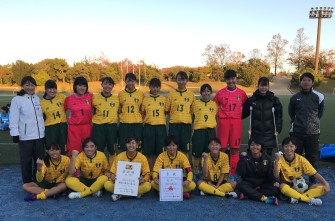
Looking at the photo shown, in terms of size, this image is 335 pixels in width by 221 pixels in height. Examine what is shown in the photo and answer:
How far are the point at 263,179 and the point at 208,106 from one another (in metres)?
1.56

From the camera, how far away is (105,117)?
17.1ft

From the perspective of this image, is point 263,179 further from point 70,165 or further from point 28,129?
point 28,129

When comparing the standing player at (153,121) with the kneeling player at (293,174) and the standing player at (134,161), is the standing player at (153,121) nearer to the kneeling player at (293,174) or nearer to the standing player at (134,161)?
the standing player at (134,161)

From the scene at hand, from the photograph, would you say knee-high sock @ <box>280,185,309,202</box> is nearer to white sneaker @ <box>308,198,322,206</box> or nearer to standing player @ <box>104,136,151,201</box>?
white sneaker @ <box>308,198,322,206</box>

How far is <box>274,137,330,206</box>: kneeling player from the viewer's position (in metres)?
4.22

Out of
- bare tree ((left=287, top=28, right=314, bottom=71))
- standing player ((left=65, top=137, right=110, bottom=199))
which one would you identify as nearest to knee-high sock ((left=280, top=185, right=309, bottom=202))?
standing player ((left=65, top=137, right=110, bottom=199))

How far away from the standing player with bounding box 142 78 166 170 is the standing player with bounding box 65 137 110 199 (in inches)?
35.5

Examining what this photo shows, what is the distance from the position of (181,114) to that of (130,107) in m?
0.91

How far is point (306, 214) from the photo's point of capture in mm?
3830

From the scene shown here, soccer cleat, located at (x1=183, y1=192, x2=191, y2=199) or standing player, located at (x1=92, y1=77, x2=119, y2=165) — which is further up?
standing player, located at (x1=92, y1=77, x2=119, y2=165)

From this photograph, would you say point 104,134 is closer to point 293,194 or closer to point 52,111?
point 52,111

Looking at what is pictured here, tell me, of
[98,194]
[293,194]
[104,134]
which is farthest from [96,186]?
[293,194]

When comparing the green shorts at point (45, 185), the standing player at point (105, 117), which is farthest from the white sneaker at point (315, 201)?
the green shorts at point (45, 185)

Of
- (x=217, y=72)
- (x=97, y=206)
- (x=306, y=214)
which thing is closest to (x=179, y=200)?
(x=97, y=206)
